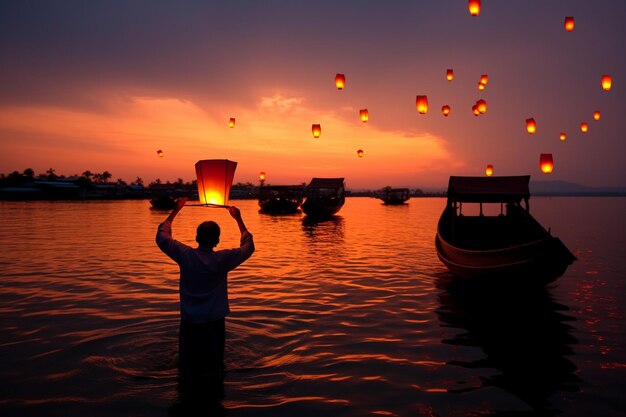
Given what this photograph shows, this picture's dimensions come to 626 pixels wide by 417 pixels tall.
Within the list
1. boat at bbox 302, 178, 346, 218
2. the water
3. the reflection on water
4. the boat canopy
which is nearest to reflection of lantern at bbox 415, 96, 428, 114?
the boat canopy

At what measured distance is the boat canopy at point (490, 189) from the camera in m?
12.8

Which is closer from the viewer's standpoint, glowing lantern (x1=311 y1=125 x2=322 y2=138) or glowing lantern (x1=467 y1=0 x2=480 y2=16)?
glowing lantern (x1=467 y1=0 x2=480 y2=16)

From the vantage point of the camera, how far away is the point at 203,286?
4391 mm

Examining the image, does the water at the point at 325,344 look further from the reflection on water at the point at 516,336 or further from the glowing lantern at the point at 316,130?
the glowing lantern at the point at 316,130

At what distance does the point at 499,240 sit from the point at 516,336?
741 cm

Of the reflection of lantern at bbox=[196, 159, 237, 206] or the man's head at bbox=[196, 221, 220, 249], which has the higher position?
the reflection of lantern at bbox=[196, 159, 237, 206]

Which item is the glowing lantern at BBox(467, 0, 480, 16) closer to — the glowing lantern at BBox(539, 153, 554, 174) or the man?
the glowing lantern at BBox(539, 153, 554, 174)

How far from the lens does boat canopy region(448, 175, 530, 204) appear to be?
42.1 ft

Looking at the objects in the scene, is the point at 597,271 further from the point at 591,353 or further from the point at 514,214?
the point at 591,353

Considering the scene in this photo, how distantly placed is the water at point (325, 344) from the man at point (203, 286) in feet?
1.61

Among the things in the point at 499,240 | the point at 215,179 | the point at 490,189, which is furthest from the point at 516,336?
the point at 499,240

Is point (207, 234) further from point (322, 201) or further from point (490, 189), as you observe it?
point (322, 201)

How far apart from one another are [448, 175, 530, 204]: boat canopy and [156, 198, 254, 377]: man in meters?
10.4

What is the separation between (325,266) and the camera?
1438 centimetres
